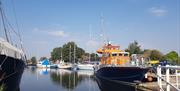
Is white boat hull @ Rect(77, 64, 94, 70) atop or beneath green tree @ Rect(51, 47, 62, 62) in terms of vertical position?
beneath

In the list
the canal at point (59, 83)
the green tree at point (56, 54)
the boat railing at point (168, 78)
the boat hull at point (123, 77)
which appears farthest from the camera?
Answer: the green tree at point (56, 54)

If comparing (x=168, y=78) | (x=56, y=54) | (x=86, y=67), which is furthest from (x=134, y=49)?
(x=168, y=78)

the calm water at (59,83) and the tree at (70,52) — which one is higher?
the tree at (70,52)

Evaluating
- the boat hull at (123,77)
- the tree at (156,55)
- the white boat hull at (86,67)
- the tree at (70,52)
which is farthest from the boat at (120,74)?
the tree at (70,52)

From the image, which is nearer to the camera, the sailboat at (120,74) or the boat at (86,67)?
the sailboat at (120,74)

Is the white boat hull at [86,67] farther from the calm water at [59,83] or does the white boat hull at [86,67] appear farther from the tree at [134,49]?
the calm water at [59,83]

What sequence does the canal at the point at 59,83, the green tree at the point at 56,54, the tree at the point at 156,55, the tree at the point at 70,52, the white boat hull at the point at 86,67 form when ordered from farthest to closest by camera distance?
the green tree at the point at 56,54
the tree at the point at 70,52
the white boat hull at the point at 86,67
the tree at the point at 156,55
the canal at the point at 59,83

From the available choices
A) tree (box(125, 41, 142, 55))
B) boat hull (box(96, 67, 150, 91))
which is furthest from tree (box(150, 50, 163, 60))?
boat hull (box(96, 67, 150, 91))

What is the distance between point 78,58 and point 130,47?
37232mm

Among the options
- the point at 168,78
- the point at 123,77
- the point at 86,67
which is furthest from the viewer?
the point at 86,67

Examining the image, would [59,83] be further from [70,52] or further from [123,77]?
[70,52]

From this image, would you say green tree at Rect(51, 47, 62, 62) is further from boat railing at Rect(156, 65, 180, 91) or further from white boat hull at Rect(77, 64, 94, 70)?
boat railing at Rect(156, 65, 180, 91)

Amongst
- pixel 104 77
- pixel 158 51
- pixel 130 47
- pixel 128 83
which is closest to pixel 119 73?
pixel 128 83

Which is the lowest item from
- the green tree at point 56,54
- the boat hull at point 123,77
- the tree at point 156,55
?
the boat hull at point 123,77
